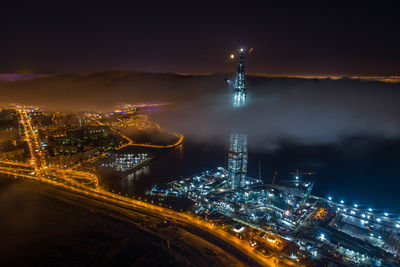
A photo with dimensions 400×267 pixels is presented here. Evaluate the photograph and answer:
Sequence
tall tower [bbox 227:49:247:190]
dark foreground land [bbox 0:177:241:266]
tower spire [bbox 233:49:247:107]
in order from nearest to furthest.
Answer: dark foreground land [bbox 0:177:241:266] → tower spire [bbox 233:49:247:107] → tall tower [bbox 227:49:247:190]

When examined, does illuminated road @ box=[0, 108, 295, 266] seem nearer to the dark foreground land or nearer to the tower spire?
the dark foreground land

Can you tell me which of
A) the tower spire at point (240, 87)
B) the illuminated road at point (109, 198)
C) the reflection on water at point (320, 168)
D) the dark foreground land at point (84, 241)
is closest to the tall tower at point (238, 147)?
the tower spire at point (240, 87)

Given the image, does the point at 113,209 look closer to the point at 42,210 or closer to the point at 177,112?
the point at 42,210

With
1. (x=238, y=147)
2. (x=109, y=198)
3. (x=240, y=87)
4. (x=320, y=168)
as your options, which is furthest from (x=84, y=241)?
(x=320, y=168)

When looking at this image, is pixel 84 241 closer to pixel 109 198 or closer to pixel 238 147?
pixel 109 198

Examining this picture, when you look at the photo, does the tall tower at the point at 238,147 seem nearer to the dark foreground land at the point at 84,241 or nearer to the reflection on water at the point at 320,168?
the reflection on water at the point at 320,168

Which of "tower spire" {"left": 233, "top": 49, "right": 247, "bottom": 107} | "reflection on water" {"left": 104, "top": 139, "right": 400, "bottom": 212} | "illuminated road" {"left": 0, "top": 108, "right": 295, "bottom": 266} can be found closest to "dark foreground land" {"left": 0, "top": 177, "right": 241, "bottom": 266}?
"illuminated road" {"left": 0, "top": 108, "right": 295, "bottom": 266}
